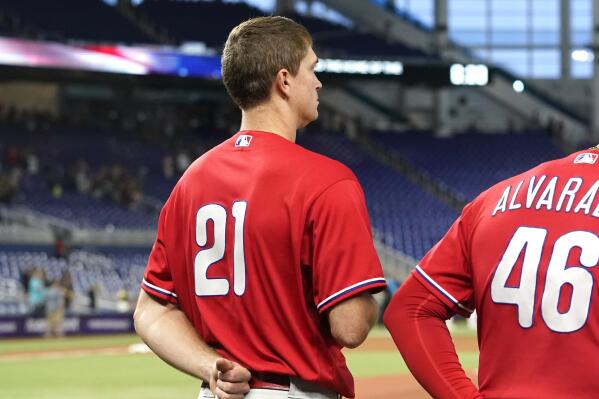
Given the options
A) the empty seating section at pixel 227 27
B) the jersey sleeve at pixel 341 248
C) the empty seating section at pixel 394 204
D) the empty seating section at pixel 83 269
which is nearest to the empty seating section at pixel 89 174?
the empty seating section at pixel 83 269

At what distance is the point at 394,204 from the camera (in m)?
38.0

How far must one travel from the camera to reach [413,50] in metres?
42.9

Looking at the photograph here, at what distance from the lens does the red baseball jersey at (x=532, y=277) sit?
2.93 meters

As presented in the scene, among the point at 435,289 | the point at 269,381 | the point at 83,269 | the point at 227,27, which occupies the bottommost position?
the point at 83,269

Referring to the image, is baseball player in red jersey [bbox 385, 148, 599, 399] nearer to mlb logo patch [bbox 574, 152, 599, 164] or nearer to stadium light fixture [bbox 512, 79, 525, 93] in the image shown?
mlb logo patch [bbox 574, 152, 599, 164]

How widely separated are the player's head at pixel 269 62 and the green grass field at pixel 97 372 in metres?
10.5

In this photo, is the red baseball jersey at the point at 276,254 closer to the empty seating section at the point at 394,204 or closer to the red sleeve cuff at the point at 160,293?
the red sleeve cuff at the point at 160,293

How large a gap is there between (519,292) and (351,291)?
534mm

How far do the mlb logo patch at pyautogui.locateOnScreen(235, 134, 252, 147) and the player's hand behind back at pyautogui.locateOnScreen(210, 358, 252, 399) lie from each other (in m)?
0.70

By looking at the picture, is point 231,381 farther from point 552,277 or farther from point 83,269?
point 83,269

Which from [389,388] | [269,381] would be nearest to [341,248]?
[269,381]

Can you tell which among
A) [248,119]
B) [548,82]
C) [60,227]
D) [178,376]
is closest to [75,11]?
[60,227]

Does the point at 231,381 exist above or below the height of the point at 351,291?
below

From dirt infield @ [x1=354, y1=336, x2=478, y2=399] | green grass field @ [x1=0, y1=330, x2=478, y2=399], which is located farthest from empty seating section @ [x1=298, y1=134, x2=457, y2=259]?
dirt infield @ [x1=354, y1=336, x2=478, y2=399]
